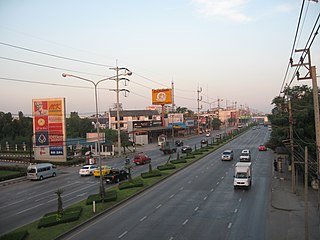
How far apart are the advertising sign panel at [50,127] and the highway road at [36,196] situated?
10.1 metres

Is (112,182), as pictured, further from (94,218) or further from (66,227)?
(66,227)

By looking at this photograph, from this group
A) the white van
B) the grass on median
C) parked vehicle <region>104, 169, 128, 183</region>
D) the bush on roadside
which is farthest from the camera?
the white van

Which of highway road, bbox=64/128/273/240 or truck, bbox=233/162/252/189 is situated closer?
highway road, bbox=64/128/273/240

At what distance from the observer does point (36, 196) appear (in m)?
31.2

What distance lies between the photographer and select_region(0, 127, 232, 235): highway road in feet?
77.2

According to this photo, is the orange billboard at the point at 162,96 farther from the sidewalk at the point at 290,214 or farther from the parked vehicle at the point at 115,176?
the sidewalk at the point at 290,214

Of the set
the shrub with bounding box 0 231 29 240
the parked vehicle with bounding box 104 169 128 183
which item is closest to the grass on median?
the shrub with bounding box 0 231 29 240

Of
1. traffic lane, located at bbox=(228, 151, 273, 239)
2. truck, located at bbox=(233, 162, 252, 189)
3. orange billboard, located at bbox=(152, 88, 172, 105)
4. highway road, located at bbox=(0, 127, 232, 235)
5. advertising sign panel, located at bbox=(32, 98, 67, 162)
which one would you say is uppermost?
orange billboard, located at bbox=(152, 88, 172, 105)

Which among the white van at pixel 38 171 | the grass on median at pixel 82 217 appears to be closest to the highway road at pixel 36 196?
the white van at pixel 38 171

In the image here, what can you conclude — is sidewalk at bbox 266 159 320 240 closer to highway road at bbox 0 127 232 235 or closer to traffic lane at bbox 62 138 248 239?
traffic lane at bbox 62 138 248 239

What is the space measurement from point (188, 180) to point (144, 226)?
16020 millimetres

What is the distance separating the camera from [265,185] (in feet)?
103

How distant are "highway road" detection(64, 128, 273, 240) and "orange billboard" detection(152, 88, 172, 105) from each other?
6949 centimetres

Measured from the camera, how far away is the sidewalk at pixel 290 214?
57.5ft
